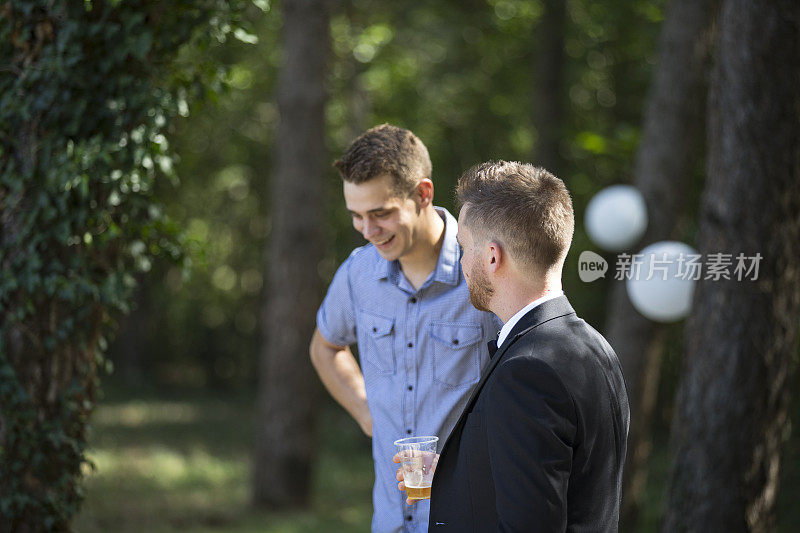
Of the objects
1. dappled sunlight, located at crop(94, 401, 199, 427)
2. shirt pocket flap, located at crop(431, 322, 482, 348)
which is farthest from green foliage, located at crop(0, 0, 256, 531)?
dappled sunlight, located at crop(94, 401, 199, 427)

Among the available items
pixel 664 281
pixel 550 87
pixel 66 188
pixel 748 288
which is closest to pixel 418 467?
pixel 66 188

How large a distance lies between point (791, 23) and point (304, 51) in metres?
5.20

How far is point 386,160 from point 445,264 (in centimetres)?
42

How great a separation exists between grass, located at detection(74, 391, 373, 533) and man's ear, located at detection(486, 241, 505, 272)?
3916mm

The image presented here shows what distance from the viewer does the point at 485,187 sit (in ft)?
7.21

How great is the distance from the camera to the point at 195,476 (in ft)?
34.5

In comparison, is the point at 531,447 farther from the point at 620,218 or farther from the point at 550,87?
the point at 550,87

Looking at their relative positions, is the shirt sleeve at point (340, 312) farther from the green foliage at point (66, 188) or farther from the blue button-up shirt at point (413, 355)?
the green foliage at point (66, 188)

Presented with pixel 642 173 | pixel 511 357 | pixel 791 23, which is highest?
pixel 791 23

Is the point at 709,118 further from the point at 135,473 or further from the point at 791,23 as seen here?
the point at 135,473

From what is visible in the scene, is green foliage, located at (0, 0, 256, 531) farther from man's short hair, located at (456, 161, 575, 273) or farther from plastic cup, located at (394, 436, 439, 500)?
man's short hair, located at (456, 161, 575, 273)

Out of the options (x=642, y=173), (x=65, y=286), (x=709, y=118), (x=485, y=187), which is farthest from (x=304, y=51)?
(x=485, y=187)

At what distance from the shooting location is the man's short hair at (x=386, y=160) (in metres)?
2.90

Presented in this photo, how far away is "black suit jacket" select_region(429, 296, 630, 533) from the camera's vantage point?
1.95 m
